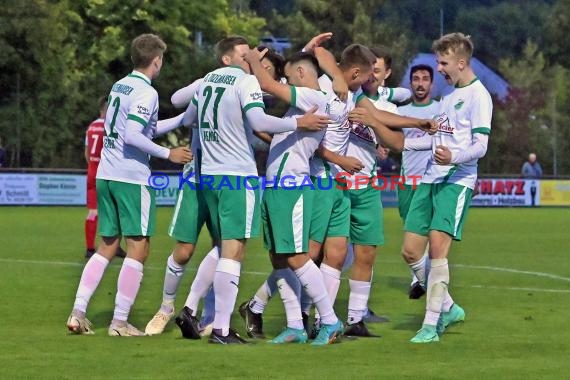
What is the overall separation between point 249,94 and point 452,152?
1516 mm

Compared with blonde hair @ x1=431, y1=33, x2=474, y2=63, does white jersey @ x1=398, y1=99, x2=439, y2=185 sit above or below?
below

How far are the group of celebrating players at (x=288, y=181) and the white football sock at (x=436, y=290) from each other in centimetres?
1

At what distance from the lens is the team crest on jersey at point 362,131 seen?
1115 centimetres

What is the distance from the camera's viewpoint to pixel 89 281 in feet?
36.0

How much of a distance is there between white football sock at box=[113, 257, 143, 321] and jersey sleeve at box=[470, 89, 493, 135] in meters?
2.74

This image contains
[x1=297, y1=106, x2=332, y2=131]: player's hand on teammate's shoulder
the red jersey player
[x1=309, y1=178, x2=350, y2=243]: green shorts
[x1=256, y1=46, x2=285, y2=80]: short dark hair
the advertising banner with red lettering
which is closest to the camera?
[x1=297, y1=106, x2=332, y2=131]: player's hand on teammate's shoulder

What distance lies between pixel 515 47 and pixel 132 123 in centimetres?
12393

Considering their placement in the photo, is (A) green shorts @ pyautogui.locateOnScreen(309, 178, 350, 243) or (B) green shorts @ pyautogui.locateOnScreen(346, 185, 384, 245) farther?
(B) green shorts @ pyautogui.locateOnScreen(346, 185, 384, 245)

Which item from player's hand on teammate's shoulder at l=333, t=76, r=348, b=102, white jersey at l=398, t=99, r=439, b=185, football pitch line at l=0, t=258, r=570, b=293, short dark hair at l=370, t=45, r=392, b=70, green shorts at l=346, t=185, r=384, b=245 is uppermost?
Result: short dark hair at l=370, t=45, r=392, b=70

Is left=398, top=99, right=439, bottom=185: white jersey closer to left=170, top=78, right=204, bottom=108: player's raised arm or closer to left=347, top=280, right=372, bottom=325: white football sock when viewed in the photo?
left=347, top=280, right=372, bottom=325: white football sock

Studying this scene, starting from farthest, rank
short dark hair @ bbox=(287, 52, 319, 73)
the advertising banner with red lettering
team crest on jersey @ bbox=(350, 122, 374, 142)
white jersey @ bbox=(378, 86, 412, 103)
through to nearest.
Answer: the advertising banner with red lettering
white jersey @ bbox=(378, 86, 412, 103)
team crest on jersey @ bbox=(350, 122, 374, 142)
short dark hair @ bbox=(287, 52, 319, 73)

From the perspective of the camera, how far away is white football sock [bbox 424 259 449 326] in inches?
412

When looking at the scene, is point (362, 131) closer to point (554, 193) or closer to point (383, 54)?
point (383, 54)

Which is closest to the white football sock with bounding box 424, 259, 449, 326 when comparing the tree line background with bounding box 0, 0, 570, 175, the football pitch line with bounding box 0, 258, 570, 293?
the football pitch line with bounding box 0, 258, 570, 293
